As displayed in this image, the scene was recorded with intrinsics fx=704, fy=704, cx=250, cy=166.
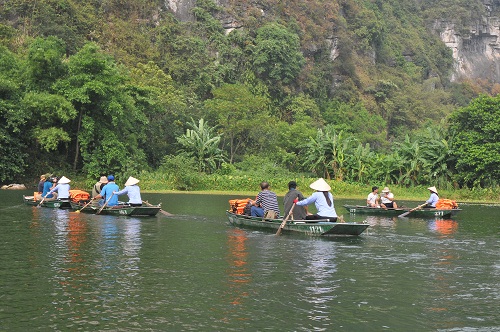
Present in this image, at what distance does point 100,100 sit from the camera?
131 ft

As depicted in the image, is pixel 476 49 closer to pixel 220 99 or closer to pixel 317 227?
pixel 220 99

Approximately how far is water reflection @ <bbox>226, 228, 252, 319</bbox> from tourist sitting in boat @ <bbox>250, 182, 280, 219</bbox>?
94 centimetres

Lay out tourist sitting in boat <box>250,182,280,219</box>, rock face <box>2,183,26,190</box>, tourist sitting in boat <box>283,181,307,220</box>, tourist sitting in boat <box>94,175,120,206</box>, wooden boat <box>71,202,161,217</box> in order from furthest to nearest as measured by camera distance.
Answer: rock face <box>2,183,26,190</box>, tourist sitting in boat <box>94,175,120,206</box>, wooden boat <box>71,202,161,217</box>, tourist sitting in boat <box>250,182,280,219</box>, tourist sitting in boat <box>283,181,307,220</box>

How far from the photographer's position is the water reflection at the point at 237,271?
36.7 ft

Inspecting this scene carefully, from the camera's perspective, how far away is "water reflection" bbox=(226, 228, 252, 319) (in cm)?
1118

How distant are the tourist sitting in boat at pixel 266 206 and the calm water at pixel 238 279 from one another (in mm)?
645

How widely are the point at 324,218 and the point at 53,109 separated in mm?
23341

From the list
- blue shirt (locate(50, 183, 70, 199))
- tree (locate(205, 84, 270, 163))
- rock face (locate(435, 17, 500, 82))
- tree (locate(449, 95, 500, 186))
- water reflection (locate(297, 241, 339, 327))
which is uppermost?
rock face (locate(435, 17, 500, 82))

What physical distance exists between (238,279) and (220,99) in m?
41.2

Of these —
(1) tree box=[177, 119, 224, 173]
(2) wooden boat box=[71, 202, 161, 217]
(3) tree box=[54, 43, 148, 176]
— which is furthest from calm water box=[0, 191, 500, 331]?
(1) tree box=[177, 119, 224, 173]

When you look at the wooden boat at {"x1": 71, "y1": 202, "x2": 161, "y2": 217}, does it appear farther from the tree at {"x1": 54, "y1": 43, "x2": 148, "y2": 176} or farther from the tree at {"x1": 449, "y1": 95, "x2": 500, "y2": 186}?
the tree at {"x1": 449, "y1": 95, "x2": 500, "y2": 186}

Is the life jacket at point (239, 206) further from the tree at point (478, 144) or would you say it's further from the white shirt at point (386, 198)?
the tree at point (478, 144)

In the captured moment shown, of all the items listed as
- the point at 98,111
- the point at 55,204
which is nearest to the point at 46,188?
the point at 55,204

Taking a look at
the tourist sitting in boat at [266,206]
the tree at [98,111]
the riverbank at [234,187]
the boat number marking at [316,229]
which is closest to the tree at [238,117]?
the riverbank at [234,187]
